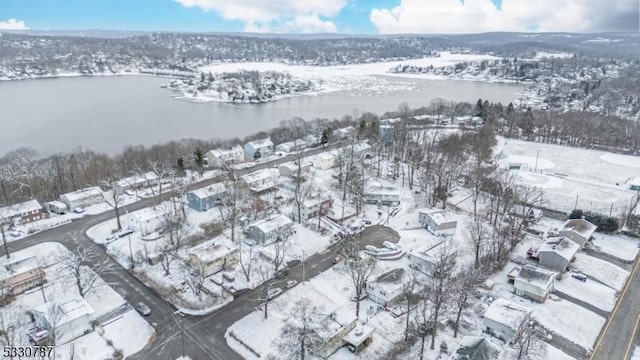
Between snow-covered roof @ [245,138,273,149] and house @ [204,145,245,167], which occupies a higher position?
snow-covered roof @ [245,138,273,149]

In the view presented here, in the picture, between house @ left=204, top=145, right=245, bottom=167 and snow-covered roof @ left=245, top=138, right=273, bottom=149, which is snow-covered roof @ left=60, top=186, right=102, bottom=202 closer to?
house @ left=204, top=145, right=245, bottom=167

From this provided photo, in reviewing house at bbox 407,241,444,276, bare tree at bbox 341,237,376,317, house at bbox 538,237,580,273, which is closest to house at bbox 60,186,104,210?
bare tree at bbox 341,237,376,317

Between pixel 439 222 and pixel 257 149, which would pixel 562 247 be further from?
pixel 257 149

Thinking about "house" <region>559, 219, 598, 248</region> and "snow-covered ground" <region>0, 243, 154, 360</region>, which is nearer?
"snow-covered ground" <region>0, 243, 154, 360</region>

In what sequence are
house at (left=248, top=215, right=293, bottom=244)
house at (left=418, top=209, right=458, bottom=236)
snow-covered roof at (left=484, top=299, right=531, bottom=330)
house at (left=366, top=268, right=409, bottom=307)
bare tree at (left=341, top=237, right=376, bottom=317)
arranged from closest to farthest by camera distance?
snow-covered roof at (left=484, top=299, right=531, bottom=330) → bare tree at (left=341, top=237, right=376, bottom=317) → house at (left=366, top=268, right=409, bottom=307) → house at (left=248, top=215, right=293, bottom=244) → house at (left=418, top=209, right=458, bottom=236)

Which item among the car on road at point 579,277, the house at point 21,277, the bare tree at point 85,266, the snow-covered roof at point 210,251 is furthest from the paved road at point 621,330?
the house at point 21,277

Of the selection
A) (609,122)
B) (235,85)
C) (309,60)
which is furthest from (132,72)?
(609,122)

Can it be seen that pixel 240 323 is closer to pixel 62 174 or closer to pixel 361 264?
pixel 361 264

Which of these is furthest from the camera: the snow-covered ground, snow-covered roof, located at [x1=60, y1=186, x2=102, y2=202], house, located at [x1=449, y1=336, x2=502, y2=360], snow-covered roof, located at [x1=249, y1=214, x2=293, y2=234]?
snow-covered roof, located at [x1=60, y1=186, x2=102, y2=202]

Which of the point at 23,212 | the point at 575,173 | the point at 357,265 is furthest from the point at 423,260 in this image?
the point at 23,212
